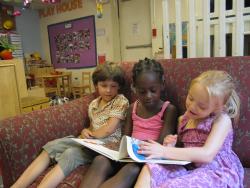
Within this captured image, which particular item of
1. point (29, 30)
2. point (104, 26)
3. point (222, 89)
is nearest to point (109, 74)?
point (222, 89)

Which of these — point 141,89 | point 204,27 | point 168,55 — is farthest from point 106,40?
point 141,89

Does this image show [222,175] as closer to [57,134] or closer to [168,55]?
[57,134]

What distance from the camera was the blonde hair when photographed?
833mm

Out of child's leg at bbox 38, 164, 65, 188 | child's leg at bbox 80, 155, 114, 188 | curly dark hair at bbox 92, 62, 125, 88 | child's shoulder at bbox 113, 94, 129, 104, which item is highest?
curly dark hair at bbox 92, 62, 125, 88

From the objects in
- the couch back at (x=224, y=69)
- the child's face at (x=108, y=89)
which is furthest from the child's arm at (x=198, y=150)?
the child's face at (x=108, y=89)

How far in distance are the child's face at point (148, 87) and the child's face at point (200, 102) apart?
22 centimetres

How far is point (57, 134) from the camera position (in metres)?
1.23

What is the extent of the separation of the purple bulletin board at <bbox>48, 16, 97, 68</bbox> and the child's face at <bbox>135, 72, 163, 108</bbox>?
3533mm

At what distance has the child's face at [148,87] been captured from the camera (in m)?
1.06

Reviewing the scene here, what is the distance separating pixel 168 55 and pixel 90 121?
4.19ft

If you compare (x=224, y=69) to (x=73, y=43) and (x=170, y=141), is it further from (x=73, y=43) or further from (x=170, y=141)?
(x=73, y=43)

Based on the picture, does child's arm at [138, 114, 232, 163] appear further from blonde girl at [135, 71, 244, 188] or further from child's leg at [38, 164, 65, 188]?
→ child's leg at [38, 164, 65, 188]

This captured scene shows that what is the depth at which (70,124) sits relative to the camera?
129 centimetres

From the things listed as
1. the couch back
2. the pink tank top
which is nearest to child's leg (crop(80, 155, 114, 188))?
the pink tank top
